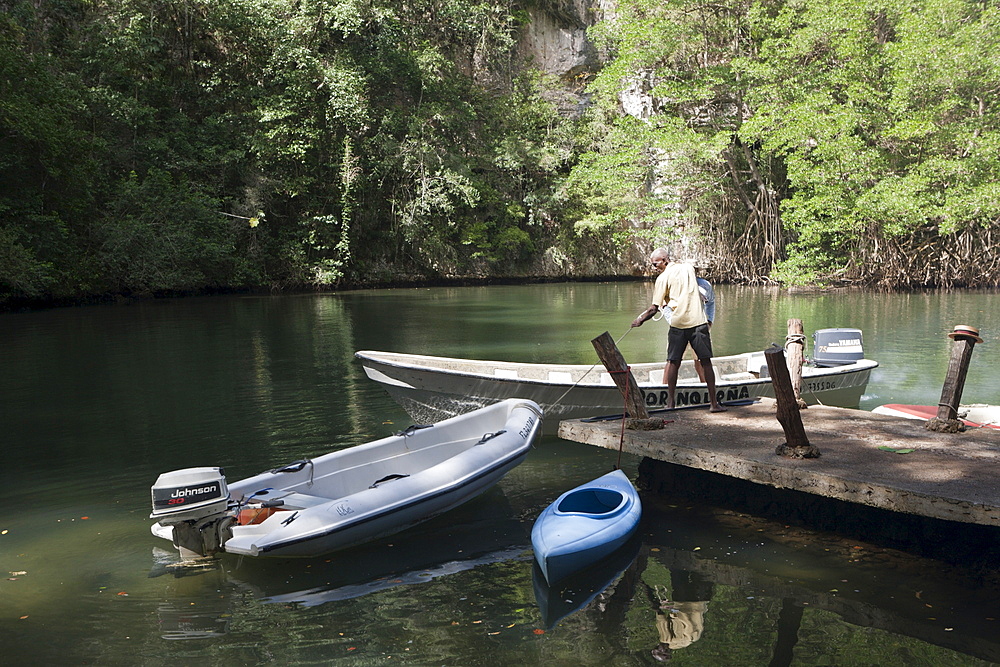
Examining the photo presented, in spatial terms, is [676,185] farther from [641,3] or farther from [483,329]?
[483,329]

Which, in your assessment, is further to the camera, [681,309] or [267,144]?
[267,144]

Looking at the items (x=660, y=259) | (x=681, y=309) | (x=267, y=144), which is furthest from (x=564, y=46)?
(x=681, y=309)

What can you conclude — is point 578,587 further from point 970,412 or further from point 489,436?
point 970,412

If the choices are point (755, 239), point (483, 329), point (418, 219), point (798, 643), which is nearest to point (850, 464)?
point (798, 643)

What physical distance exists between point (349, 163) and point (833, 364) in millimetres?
27171

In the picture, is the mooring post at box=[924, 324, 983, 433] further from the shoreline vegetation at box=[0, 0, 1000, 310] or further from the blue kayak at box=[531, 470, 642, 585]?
the shoreline vegetation at box=[0, 0, 1000, 310]

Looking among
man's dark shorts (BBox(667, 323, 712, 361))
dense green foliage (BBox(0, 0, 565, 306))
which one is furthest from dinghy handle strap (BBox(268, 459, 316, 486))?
dense green foliage (BBox(0, 0, 565, 306))

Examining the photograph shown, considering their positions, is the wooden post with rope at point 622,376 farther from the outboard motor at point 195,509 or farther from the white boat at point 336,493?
the outboard motor at point 195,509

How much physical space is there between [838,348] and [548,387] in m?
→ 4.81

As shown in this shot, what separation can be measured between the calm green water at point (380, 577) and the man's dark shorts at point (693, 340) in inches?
54.6

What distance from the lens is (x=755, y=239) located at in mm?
33812

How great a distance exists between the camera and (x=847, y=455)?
6.75 metres

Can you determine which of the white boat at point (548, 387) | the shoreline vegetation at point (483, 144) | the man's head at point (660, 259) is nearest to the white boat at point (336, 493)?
the white boat at point (548, 387)

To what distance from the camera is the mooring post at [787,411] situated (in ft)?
21.8
